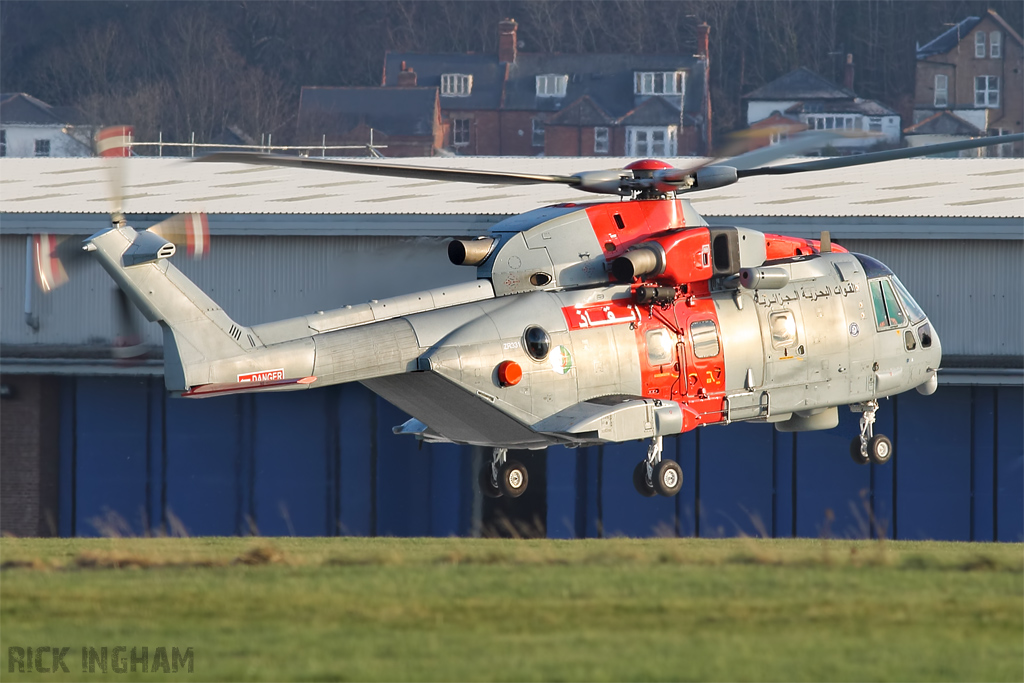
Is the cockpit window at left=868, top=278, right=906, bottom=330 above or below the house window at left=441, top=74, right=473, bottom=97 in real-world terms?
below

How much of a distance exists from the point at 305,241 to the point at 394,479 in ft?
19.2

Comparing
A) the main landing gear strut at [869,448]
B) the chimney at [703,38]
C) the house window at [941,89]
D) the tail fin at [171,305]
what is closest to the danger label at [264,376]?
the tail fin at [171,305]

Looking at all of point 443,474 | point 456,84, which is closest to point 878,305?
point 443,474

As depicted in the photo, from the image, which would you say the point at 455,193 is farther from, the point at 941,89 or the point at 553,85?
the point at 941,89

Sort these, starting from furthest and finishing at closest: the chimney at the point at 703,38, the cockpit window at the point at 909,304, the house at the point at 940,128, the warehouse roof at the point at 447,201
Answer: the chimney at the point at 703,38 → the house at the point at 940,128 → the warehouse roof at the point at 447,201 → the cockpit window at the point at 909,304

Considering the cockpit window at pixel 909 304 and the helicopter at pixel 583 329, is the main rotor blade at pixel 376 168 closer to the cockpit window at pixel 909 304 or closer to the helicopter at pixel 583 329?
the helicopter at pixel 583 329

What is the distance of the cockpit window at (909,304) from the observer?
26203 mm

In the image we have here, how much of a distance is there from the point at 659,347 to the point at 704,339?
2.80 ft

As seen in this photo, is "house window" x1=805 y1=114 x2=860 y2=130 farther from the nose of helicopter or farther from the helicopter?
the helicopter

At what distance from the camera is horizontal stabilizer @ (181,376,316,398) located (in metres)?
19.5

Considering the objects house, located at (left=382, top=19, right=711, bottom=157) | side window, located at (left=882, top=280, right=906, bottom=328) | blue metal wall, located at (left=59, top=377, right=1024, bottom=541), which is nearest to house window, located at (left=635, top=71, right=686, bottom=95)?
house, located at (left=382, top=19, right=711, bottom=157)

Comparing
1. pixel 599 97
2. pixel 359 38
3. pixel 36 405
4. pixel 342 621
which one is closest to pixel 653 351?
pixel 342 621

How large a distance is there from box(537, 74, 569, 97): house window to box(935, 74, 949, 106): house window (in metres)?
32.9

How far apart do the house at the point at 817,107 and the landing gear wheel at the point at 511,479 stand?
103m
